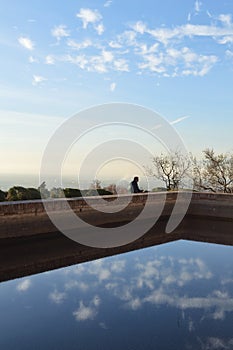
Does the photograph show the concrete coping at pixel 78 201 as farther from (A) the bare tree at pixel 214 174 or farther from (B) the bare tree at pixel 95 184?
(A) the bare tree at pixel 214 174

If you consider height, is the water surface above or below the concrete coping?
below

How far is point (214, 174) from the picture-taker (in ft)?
71.1

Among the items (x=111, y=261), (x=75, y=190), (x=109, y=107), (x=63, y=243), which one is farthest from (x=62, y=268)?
(x=109, y=107)

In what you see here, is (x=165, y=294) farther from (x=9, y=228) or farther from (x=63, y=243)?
(x=9, y=228)

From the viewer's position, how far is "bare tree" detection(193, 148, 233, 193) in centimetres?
2122

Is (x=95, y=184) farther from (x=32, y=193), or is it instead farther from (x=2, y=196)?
(x=2, y=196)

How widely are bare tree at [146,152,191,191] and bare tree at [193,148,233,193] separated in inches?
37.7

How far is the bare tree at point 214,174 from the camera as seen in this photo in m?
21.2

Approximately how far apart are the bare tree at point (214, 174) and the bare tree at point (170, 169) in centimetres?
96

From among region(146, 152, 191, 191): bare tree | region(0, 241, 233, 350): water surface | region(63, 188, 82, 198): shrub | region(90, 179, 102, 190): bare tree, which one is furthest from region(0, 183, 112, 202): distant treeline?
region(146, 152, 191, 191): bare tree

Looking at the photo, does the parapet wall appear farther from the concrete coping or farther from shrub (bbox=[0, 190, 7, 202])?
shrub (bbox=[0, 190, 7, 202])

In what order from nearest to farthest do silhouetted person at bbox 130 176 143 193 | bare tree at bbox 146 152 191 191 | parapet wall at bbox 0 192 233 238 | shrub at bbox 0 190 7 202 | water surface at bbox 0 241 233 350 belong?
water surface at bbox 0 241 233 350, parapet wall at bbox 0 192 233 238, shrub at bbox 0 190 7 202, silhouetted person at bbox 130 176 143 193, bare tree at bbox 146 152 191 191

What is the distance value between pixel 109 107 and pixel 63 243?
32.5 feet

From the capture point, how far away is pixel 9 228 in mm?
7406
